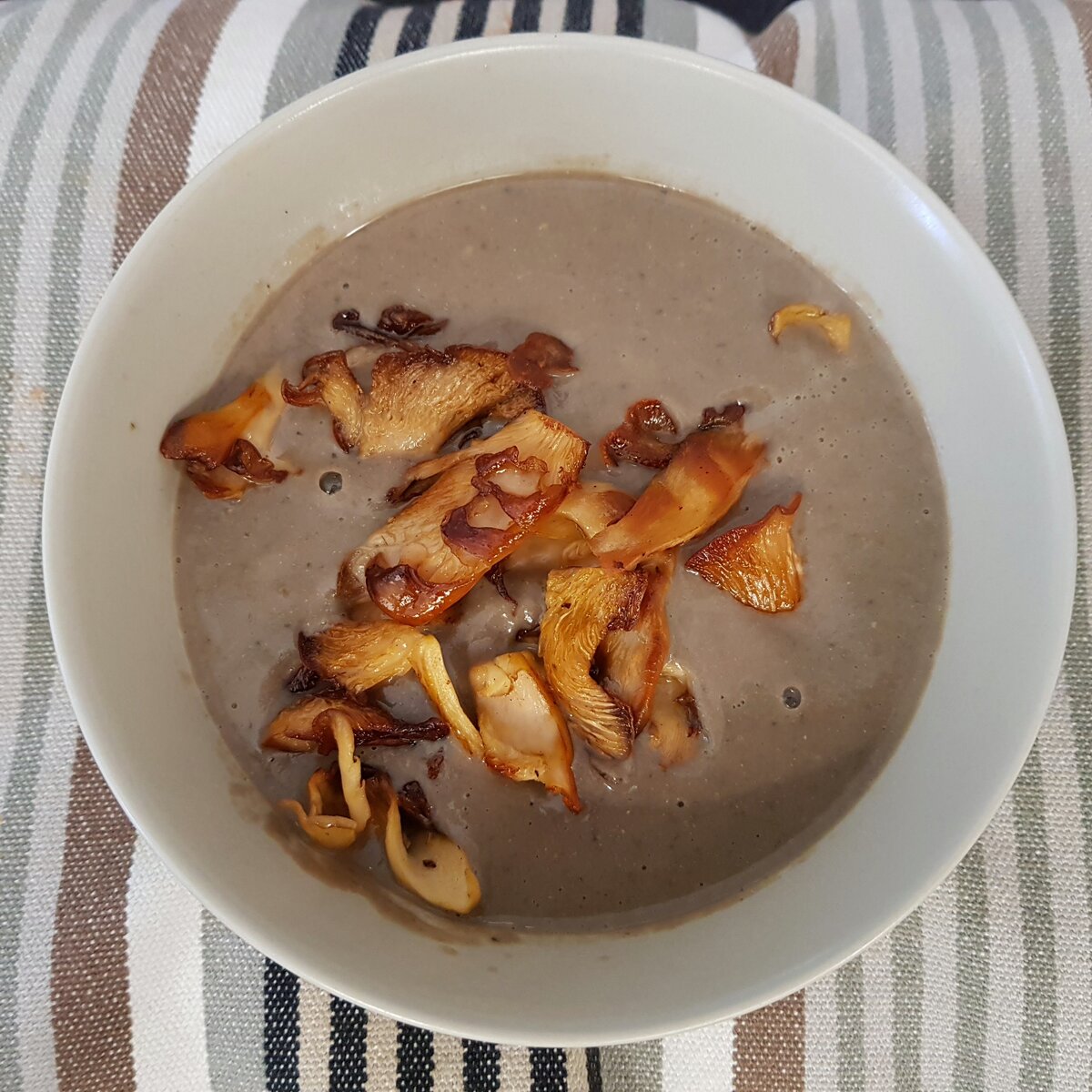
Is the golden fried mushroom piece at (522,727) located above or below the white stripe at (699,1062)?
above

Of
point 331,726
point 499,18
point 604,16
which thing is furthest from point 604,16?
point 331,726

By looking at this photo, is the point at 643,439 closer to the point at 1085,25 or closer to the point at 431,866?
the point at 431,866

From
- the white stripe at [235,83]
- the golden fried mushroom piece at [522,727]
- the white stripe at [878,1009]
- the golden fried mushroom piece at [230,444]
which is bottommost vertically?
the white stripe at [878,1009]

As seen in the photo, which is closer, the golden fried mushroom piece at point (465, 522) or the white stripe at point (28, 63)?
the golden fried mushroom piece at point (465, 522)

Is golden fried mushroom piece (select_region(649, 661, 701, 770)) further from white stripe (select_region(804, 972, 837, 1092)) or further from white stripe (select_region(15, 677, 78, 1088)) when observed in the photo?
white stripe (select_region(15, 677, 78, 1088))

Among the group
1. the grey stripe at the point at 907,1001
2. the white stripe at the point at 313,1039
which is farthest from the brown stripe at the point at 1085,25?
the white stripe at the point at 313,1039

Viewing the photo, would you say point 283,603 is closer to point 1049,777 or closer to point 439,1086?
point 439,1086

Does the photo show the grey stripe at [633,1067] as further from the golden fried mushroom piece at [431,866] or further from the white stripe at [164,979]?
the white stripe at [164,979]
